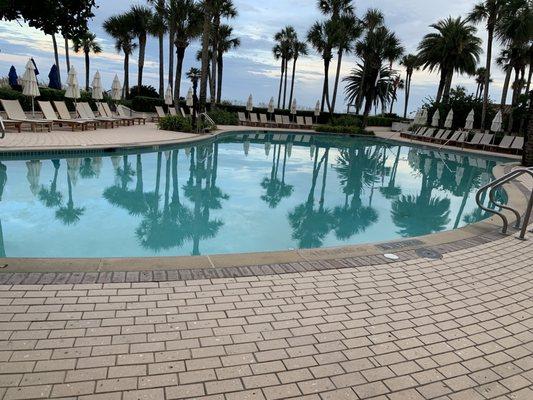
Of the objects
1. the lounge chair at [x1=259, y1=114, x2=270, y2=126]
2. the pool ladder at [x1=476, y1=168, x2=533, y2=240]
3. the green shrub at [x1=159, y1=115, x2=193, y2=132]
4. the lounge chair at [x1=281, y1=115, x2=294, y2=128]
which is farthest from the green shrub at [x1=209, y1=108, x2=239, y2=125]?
the pool ladder at [x1=476, y1=168, x2=533, y2=240]

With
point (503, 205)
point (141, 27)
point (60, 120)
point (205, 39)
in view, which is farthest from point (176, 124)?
point (141, 27)

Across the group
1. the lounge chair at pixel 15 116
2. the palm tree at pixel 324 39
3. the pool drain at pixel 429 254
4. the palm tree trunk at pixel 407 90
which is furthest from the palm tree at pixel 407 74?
the pool drain at pixel 429 254

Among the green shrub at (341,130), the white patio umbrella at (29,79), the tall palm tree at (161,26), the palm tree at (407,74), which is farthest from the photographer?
the palm tree at (407,74)

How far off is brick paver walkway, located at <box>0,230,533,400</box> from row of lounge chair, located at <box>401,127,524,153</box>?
62.5 feet

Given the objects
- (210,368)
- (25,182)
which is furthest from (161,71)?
(210,368)

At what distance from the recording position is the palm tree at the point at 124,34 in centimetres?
3303

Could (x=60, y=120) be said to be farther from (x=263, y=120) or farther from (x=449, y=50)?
(x=449, y=50)

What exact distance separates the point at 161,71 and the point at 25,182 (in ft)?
80.7

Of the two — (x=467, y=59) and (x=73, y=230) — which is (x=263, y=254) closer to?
(x=73, y=230)

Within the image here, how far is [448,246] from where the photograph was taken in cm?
539

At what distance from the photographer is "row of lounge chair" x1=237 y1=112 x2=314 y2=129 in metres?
28.0

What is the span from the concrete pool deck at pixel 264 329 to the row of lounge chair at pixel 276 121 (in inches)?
947

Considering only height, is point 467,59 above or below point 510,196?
above

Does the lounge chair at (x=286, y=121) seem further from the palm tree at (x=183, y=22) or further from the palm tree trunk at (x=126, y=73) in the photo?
the palm tree trunk at (x=126, y=73)
